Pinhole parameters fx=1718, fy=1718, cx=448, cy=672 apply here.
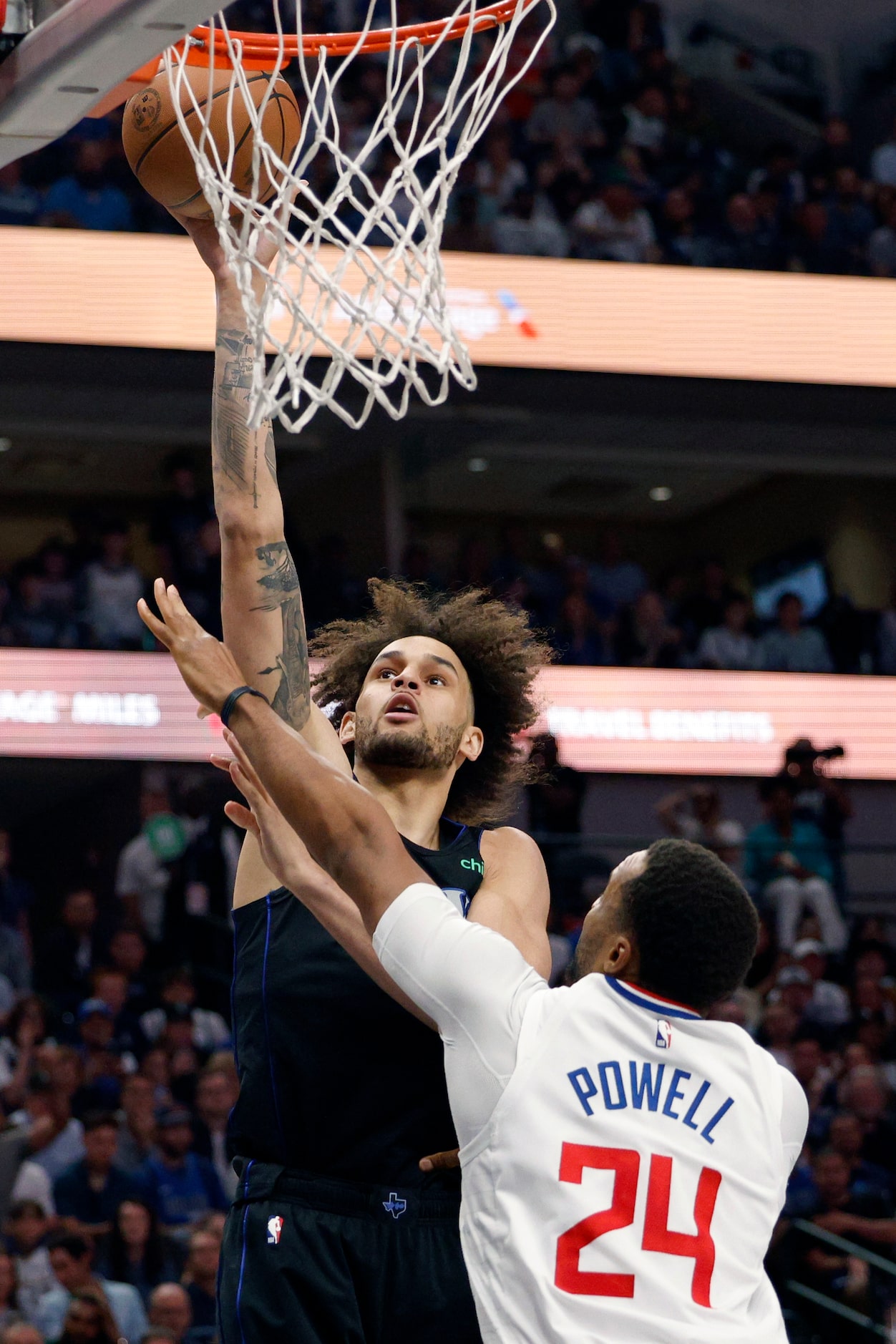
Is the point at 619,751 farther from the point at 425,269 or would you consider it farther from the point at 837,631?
the point at 425,269

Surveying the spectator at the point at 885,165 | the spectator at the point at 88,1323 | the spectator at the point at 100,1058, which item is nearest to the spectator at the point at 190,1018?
the spectator at the point at 100,1058

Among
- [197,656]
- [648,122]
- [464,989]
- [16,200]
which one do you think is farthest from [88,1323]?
[648,122]

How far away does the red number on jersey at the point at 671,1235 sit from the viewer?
7.43ft

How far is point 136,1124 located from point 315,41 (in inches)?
222

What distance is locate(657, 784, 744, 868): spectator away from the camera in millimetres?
10383

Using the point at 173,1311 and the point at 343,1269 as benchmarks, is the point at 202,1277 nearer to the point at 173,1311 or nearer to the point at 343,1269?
the point at 173,1311

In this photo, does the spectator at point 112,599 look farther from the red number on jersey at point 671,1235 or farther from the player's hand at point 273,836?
the red number on jersey at point 671,1235

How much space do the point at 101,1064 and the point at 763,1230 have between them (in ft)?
20.6

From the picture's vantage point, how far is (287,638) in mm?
3152

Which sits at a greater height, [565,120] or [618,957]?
[565,120]

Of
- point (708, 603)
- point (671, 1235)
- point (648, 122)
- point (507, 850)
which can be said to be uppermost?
point (648, 122)

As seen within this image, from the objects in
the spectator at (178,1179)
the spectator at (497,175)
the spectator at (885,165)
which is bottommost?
the spectator at (178,1179)

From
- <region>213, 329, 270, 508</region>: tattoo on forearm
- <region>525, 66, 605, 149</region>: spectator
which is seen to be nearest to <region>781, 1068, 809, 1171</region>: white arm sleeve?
<region>213, 329, 270, 508</region>: tattoo on forearm

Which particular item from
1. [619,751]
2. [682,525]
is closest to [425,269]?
[619,751]
